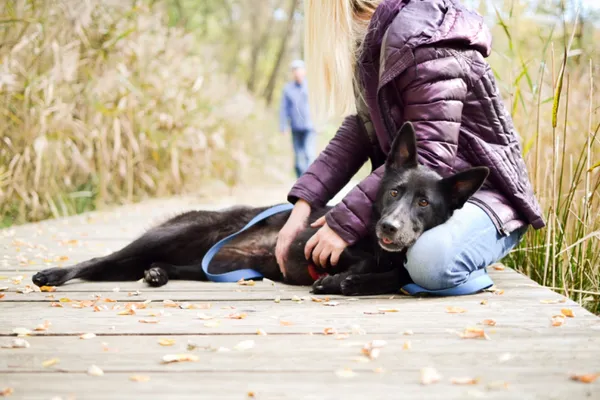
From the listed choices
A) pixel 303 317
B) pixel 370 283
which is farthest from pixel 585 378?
pixel 370 283

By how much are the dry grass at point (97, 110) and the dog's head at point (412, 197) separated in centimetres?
355

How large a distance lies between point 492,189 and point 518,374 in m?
1.20

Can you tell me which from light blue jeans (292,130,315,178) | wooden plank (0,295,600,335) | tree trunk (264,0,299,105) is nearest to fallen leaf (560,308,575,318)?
wooden plank (0,295,600,335)

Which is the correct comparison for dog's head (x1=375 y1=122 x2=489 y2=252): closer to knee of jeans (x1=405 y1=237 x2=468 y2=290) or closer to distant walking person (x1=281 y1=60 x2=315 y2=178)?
knee of jeans (x1=405 y1=237 x2=468 y2=290)

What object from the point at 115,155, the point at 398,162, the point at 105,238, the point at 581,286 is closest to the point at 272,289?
the point at 398,162

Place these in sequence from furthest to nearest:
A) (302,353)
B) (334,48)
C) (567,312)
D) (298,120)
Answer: (298,120), (334,48), (567,312), (302,353)

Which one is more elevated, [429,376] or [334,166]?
[334,166]

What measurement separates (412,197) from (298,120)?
314 inches

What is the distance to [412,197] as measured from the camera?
92.4 inches

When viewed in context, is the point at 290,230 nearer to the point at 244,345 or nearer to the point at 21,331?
the point at 244,345

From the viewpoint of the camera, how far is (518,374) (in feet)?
4.73

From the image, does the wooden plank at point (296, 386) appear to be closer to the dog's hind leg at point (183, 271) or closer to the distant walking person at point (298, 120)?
the dog's hind leg at point (183, 271)

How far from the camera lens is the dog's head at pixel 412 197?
90.0 inches

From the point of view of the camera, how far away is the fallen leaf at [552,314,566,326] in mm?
1856
